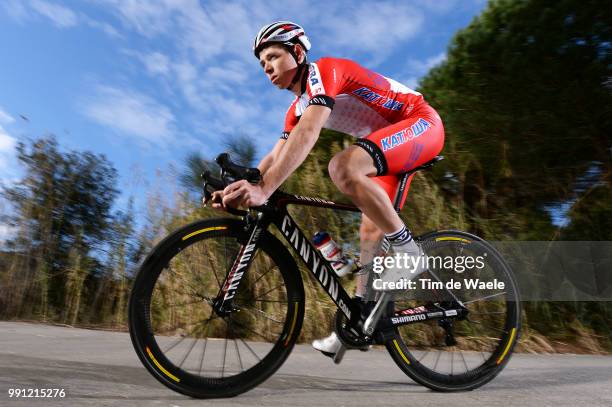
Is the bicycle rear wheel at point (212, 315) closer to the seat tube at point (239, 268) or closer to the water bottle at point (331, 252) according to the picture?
the seat tube at point (239, 268)

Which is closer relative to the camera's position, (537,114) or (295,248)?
(295,248)

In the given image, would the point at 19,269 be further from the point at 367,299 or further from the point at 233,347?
the point at 367,299

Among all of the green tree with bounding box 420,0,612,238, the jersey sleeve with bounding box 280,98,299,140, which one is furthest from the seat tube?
the green tree with bounding box 420,0,612,238

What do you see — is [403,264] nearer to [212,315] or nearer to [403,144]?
[403,144]

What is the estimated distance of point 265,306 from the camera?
10.1 ft

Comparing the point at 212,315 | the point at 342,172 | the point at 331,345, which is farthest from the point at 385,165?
the point at 212,315

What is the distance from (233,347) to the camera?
9.70ft

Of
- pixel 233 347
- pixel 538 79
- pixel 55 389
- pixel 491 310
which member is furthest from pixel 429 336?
pixel 538 79

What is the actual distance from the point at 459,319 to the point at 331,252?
36.8 inches

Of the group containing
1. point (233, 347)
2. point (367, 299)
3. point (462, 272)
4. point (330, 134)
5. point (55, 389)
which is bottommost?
point (55, 389)

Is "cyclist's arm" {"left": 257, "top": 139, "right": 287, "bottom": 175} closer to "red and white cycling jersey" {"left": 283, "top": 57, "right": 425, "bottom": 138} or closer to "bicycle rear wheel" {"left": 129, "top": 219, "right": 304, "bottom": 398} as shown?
"red and white cycling jersey" {"left": 283, "top": 57, "right": 425, "bottom": 138}

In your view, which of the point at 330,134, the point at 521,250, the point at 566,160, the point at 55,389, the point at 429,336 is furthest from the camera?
the point at 330,134

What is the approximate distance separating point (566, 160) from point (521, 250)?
1.61 meters

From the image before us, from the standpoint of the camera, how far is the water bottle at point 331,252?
2.82 metres
